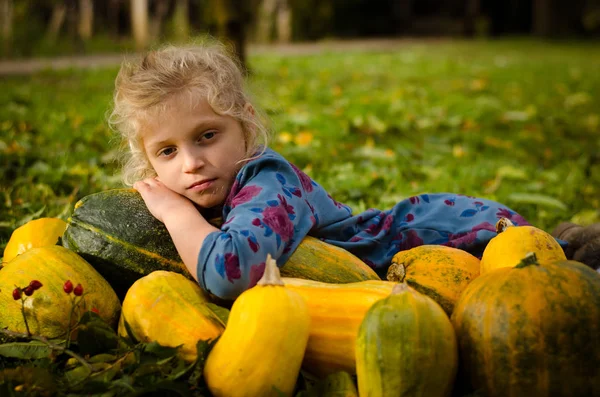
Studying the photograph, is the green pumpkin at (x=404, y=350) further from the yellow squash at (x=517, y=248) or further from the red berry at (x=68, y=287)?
the red berry at (x=68, y=287)

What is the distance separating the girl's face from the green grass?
0.52 meters

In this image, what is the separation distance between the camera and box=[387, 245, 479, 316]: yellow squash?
2.37 meters

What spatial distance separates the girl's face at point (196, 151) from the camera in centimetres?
249

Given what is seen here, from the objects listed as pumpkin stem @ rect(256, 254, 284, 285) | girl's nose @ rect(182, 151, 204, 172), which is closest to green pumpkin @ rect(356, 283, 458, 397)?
pumpkin stem @ rect(256, 254, 284, 285)

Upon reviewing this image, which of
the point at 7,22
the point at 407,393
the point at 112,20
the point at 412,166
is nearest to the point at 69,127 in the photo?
the point at 412,166

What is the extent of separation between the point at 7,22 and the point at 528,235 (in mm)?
12943

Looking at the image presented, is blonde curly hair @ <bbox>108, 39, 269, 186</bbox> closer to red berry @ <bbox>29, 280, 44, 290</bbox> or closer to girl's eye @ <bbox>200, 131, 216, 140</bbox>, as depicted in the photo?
girl's eye @ <bbox>200, 131, 216, 140</bbox>

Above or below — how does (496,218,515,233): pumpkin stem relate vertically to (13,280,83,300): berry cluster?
above

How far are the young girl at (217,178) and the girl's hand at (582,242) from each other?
444 mm

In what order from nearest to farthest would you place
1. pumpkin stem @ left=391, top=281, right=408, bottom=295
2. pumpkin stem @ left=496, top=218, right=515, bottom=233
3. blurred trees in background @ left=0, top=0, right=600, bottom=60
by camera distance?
pumpkin stem @ left=391, top=281, right=408, bottom=295 → pumpkin stem @ left=496, top=218, right=515, bottom=233 → blurred trees in background @ left=0, top=0, right=600, bottom=60

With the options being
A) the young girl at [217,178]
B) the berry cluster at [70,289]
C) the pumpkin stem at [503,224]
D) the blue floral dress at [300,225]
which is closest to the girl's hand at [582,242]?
the blue floral dress at [300,225]

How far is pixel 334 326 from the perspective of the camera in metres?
2.05

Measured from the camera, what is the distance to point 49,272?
230 cm

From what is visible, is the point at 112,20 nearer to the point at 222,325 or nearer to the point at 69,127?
the point at 69,127
